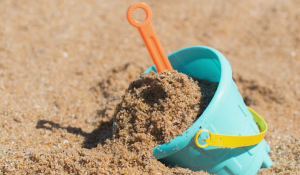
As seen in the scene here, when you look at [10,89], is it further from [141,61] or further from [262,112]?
[262,112]

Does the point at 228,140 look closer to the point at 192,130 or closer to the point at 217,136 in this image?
the point at 217,136

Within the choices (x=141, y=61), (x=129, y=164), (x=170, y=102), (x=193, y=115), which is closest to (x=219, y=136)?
(x=193, y=115)

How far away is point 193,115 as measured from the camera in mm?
1423

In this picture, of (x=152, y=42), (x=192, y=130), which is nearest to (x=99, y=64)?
(x=152, y=42)

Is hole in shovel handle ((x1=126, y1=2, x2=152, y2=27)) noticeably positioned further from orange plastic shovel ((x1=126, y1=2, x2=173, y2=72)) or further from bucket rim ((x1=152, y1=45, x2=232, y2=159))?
bucket rim ((x1=152, y1=45, x2=232, y2=159))

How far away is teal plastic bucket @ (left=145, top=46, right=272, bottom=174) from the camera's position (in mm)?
1322

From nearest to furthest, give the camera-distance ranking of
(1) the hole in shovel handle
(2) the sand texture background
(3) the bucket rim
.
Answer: (3) the bucket rim → (1) the hole in shovel handle → (2) the sand texture background

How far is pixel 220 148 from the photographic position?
4.63ft

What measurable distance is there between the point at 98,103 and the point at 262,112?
144cm

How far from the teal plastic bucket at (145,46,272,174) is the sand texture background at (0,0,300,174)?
25cm

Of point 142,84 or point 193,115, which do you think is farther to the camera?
point 142,84

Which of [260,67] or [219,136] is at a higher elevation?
[219,136]

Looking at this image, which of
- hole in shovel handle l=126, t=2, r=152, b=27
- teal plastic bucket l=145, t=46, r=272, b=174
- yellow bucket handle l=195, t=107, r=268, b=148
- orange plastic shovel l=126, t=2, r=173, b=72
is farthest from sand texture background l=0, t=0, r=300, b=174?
hole in shovel handle l=126, t=2, r=152, b=27

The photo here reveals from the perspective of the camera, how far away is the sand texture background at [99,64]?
1.78 meters
